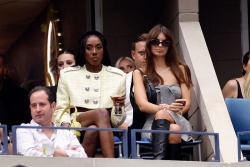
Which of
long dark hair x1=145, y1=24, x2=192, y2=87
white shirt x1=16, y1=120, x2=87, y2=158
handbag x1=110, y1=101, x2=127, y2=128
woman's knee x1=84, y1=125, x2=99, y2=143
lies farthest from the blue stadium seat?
white shirt x1=16, y1=120, x2=87, y2=158

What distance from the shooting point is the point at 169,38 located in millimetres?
16703


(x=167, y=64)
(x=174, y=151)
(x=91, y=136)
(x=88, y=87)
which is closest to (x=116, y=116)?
(x=91, y=136)

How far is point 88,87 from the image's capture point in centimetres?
1653

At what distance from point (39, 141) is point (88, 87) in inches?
64.3

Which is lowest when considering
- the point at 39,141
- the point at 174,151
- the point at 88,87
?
the point at 174,151

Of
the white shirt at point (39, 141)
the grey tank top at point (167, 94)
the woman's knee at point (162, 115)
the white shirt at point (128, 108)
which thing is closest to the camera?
the white shirt at point (39, 141)

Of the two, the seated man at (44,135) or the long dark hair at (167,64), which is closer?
the seated man at (44,135)

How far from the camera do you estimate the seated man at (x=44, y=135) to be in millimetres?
14930

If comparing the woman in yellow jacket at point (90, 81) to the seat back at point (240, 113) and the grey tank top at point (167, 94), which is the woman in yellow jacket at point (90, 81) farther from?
the seat back at point (240, 113)

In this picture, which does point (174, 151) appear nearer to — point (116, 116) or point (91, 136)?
point (116, 116)

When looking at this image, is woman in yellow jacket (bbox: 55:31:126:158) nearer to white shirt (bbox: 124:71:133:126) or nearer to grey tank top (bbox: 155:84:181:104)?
Result: white shirt (bbox: 124:71:133:126)

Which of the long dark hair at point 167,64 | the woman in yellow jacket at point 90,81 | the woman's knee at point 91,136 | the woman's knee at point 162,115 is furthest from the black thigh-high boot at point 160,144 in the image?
the long dark hair at point 167,64

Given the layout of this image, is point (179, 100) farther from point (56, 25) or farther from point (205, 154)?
point (56, 25)

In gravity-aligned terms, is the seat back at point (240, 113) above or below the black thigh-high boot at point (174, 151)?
above
